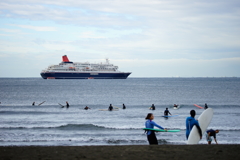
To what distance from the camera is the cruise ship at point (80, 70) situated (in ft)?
445

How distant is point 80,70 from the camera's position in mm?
137625

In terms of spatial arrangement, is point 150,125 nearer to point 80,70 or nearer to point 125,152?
point 125,152

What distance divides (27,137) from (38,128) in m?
3.14

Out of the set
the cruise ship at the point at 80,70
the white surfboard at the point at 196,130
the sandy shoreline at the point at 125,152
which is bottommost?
the sandy shoreline at the point at 125,152

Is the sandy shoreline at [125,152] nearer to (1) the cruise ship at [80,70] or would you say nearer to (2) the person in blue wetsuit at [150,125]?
(2) the person in blue wetsuit at [150,125]

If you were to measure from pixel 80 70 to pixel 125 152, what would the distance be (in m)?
131

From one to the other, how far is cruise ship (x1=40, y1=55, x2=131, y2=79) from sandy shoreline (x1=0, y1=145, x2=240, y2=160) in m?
128

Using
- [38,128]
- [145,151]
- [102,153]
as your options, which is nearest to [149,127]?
[145,151]

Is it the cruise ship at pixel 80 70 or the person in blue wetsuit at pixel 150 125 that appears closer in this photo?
the person in blue wetsuit at pixel 150 125

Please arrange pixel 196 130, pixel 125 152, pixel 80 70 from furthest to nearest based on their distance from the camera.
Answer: pixel 80 70
pixel 196 130
pixel 125 152

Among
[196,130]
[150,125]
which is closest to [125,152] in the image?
[150,125]

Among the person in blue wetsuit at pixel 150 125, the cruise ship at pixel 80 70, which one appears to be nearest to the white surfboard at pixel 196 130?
the person in blue wetsuit at pixel 150 125

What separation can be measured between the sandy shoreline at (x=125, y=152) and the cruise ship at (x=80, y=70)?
420 ft

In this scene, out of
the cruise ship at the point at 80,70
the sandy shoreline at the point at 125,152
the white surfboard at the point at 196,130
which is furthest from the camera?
the cruise ship at the point at 80,70
